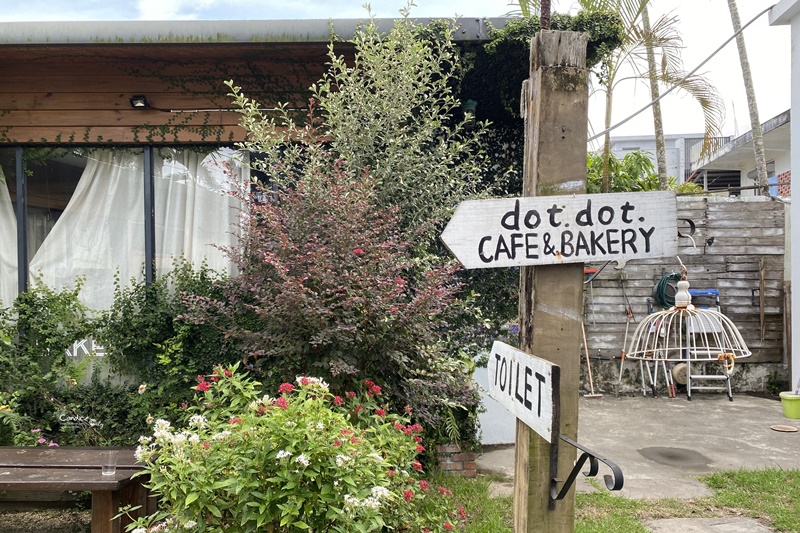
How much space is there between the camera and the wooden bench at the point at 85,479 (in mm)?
3316

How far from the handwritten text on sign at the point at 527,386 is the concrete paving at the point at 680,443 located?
267cm

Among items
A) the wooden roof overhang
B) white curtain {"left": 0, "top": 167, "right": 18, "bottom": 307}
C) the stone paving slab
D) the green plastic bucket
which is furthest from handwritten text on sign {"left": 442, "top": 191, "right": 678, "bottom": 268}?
white curtain {"left": 0, "top": 167, "right": 18, "bottom": 307}

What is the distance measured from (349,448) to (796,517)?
3.56 m

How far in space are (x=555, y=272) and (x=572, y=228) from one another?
163 mm

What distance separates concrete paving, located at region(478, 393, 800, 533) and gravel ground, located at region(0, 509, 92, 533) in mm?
3204

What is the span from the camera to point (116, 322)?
5297 mm

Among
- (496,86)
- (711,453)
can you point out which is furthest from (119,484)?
(711,453)

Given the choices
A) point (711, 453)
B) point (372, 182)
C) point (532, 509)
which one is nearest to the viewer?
point (532, 509)

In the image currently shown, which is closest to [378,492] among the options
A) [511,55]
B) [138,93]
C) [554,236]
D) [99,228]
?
[554,236]

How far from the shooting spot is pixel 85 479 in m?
3.34

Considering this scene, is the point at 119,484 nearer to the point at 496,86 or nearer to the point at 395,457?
the point at 395,457

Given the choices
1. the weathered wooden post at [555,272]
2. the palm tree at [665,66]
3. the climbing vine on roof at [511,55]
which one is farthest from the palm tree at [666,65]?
the weathered wooden post at [555,272]

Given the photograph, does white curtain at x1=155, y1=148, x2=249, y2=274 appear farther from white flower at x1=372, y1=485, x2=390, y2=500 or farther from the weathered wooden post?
the weathered wooden post

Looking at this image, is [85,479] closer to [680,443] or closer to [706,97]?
[680,443]
